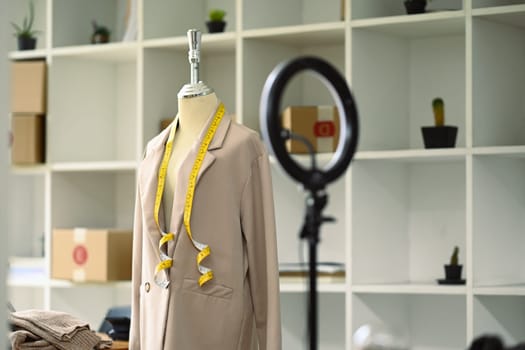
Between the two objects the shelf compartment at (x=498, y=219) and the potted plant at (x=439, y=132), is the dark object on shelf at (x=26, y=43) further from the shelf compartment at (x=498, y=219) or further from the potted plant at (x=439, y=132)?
the shelf compartment at (x=498, y=219)

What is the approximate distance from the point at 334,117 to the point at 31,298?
6.42 ft

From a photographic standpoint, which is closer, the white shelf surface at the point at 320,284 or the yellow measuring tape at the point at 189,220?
the yellow measuring tape at the point at 189,220

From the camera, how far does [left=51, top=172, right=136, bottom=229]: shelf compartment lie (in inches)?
173

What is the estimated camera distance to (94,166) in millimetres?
4254

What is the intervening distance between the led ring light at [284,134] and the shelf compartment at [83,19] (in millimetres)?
3181

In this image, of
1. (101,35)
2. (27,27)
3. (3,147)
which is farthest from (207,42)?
(3,147)

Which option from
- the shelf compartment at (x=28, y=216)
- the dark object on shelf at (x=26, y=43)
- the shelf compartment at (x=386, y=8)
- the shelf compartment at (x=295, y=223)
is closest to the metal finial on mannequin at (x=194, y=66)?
the shelf compartment at (x=386, y=8)

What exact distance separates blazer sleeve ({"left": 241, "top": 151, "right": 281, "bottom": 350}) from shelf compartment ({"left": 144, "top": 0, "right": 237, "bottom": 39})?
5.37ft

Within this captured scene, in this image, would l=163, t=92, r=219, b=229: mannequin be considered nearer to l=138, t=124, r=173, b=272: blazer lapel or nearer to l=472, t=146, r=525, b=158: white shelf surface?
l=138, t=124, r=173, b=272: blazer lapel

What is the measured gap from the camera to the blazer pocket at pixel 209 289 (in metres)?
2.67

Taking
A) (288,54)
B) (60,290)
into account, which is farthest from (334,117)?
(60,290)

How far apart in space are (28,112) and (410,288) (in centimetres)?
186

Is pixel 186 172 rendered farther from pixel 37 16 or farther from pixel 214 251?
pixel 37 16

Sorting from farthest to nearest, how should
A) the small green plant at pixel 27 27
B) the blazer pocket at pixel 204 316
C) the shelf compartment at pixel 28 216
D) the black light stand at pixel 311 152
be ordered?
the shelf compartment at pixel 28 216 < the small green plant at pixel 27 27 < the blazer pocket at pixel 204 316 < the black light stand at pixel 311 152
